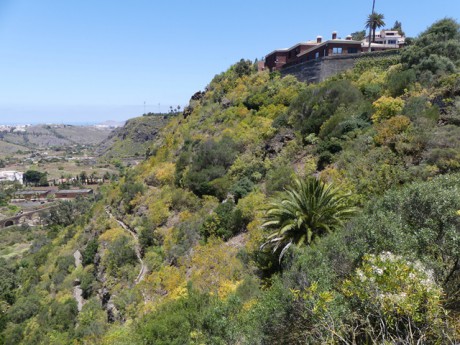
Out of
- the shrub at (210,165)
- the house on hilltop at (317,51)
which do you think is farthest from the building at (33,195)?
the shrub at (210,165)

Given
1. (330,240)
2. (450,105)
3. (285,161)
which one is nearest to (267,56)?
(285,161)

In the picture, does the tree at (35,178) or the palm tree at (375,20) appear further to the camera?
the tree at (35,178)

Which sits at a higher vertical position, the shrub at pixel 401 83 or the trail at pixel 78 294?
the shrub at pixel 401 83

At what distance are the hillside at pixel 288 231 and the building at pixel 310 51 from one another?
15.1ft

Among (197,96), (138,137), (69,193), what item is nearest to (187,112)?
(197,96)

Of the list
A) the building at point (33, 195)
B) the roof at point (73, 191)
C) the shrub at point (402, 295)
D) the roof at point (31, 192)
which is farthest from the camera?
the roof at point (31, 192)

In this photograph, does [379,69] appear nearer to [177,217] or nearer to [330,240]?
[177,217]

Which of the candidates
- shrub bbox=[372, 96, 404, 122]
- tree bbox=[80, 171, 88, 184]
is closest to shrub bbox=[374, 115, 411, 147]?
shrub bbox=[372, 96, 404, 122]

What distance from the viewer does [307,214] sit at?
12.4m

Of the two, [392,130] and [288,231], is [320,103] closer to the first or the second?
[392,130]

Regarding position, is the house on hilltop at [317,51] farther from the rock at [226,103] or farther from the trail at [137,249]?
the trail at [137,249]

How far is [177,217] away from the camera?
26406mm

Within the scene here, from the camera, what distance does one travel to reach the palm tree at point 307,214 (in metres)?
12.0

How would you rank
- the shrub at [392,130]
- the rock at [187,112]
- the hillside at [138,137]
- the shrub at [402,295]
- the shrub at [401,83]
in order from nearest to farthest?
the shrub at [402,295] < the shrub at [392,130] < the shrub at [401,83] < the rock at [187,112] < the hillside at [138,137]
